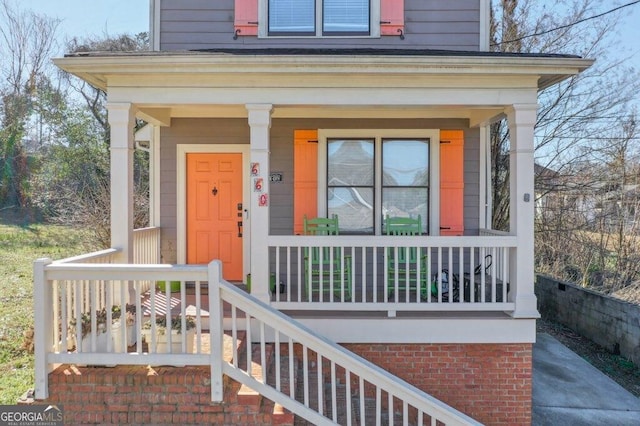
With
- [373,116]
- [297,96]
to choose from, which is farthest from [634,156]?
[297,96]

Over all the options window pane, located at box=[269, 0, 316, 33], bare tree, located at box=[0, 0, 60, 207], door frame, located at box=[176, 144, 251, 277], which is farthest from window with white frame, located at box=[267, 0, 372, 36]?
bare tree, located at box=[0, 0, 60, 207]

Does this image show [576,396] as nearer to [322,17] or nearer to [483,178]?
[483,178]

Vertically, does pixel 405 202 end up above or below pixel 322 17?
below

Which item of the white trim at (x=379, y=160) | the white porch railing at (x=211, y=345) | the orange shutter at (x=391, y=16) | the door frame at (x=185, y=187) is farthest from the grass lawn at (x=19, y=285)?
the orange shutter at (x=391, y=16)

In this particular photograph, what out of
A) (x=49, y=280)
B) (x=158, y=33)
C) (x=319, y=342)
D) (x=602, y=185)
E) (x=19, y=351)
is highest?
(x=158, y=33)

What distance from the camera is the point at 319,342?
3238 millimetres

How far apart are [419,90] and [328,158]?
1840 mm

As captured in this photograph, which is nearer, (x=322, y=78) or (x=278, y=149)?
(x=322, y=78)

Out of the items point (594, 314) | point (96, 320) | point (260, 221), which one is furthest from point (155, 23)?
point (594, 314)

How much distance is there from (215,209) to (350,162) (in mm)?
2052

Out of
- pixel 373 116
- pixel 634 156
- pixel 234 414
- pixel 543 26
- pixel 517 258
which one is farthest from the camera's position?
pixel 543 26

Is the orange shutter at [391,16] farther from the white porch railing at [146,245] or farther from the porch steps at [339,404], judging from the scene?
the porch steps at [339,404]

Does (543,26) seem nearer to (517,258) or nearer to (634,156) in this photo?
(634,156)

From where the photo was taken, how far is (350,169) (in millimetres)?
5836
